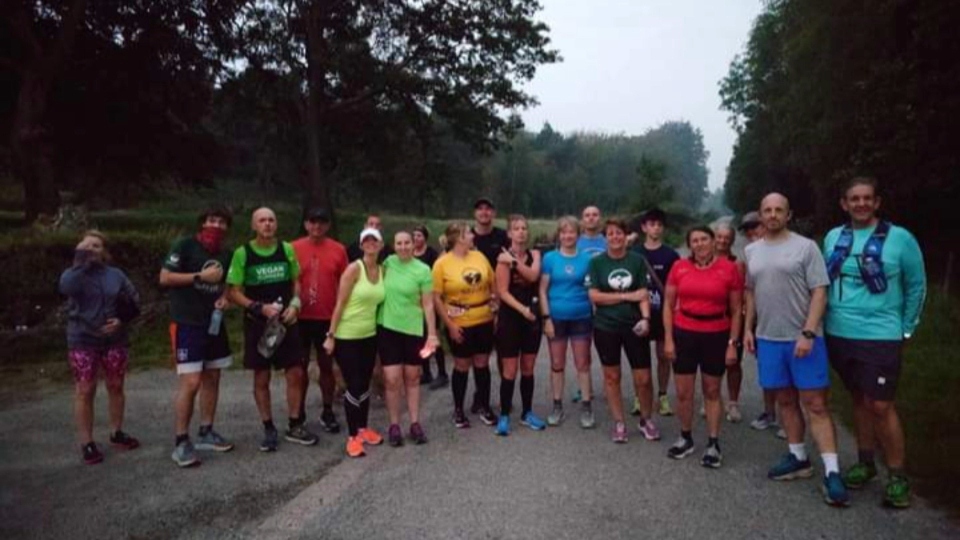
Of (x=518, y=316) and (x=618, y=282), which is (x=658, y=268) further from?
(x=518, y=316)

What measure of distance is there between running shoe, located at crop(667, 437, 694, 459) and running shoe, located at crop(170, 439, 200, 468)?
3764 mm

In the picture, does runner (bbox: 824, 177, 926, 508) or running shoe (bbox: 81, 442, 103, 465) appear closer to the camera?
runner (bbox: 824, 177, 926, 508)

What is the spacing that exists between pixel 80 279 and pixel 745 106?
5835 cm

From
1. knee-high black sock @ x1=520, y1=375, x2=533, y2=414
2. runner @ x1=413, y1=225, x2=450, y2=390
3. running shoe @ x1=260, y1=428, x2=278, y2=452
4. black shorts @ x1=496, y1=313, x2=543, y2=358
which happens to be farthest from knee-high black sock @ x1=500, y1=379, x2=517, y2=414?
running shoe @ x1=260, y1=428, x2=278, y2=452

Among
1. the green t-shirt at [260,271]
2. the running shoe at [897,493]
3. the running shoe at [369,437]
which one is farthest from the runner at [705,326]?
the green t-shirt at [260,271]

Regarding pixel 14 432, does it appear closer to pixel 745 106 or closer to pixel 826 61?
pixel 826 61

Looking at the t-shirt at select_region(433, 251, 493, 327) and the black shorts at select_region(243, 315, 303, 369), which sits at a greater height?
the t-shirt at select_region(433, 251, 493, 327)

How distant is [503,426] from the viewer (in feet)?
19.4

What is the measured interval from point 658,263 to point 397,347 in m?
2.74

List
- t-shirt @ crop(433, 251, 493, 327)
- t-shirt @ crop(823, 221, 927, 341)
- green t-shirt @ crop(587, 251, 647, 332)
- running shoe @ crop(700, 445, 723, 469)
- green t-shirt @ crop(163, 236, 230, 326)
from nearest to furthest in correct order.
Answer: t-shirt @ crop(823, 221, 927, 341) → running shoe @ crop(700, 445, 723, 469) → green t-shirt @ crop(163, 236, 230, 326) → green t-shirt @ crop(587, 251, 647, 332) → t-shirt @ crop(433, 251, 493, 327)

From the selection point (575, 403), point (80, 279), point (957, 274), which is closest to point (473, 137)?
point (957, 274)

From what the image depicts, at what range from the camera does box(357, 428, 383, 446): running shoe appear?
5629 millimetres

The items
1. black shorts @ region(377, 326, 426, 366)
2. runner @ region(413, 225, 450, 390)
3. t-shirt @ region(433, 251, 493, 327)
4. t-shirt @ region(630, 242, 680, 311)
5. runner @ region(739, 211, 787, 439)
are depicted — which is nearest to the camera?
black shorts @ region(377, 326, 426, 366)

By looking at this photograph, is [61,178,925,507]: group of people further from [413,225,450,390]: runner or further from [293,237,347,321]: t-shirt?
[413,225,450,390]: runner
